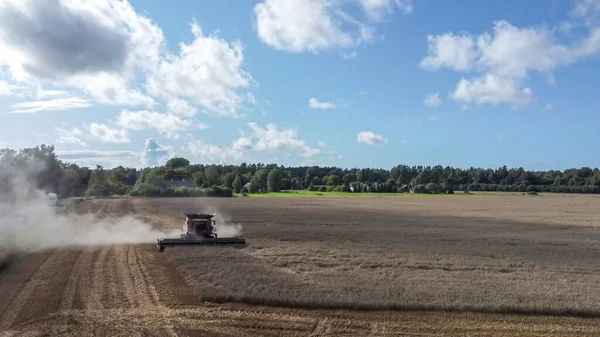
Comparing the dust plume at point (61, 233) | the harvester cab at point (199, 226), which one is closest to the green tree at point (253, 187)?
the dust plume at point (61, 233)

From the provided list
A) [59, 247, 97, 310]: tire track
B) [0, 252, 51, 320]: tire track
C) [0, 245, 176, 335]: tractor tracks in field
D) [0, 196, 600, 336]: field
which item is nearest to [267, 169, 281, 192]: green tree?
[0, 196, 600, 336]: field

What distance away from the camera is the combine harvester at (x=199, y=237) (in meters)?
27.4

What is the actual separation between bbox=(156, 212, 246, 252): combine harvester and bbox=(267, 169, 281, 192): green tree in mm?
148451

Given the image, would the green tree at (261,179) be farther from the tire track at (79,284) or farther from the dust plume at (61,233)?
the tire track at (79,284)

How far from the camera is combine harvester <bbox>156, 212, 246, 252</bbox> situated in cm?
2741

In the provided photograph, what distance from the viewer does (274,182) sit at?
18038cm

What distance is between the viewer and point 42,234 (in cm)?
3444

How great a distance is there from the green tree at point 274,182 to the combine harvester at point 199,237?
5845 inches

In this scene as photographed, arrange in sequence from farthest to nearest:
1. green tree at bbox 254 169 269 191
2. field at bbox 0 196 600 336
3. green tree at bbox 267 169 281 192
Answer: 1. green tree at bbox 254 169 269 191
2. green tree at bbox 267 169 281 192
3. field at bbox 0 196 600 336

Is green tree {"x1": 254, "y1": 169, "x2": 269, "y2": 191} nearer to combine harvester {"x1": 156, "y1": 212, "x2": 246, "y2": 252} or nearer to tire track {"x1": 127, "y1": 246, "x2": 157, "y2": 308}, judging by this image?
combine harvester {"x1": 156, "y1": 212, "x2": 246, "y2": 252}

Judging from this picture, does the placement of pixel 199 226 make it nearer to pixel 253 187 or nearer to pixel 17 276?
pixel 17 276

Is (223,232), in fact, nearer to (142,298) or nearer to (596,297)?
(142,298)

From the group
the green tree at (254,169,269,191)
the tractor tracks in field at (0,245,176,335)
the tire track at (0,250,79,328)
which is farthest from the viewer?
the green tree at (254,169,269,191)

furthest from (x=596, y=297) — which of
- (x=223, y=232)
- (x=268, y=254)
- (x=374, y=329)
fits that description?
(x=223, y=232)
